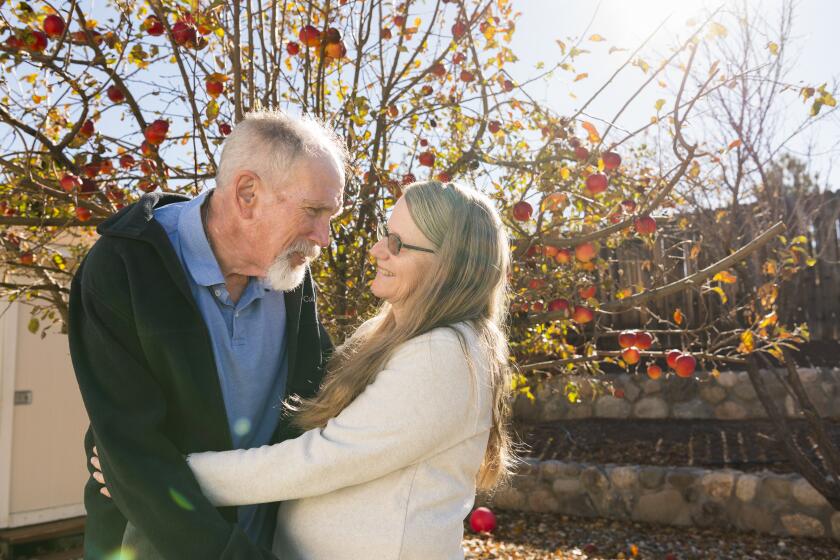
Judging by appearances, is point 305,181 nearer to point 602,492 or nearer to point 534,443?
point 602,492

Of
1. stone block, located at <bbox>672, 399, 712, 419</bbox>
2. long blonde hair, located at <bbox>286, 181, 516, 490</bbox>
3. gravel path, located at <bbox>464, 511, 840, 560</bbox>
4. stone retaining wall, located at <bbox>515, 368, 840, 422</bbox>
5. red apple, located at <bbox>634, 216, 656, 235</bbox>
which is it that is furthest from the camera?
stone block, located at <bbox>672, 399, 712, 419</bbox>

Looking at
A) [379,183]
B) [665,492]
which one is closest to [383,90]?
[379,183]

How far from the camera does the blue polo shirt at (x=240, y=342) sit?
1.78 m

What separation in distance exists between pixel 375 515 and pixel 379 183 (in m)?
1.86

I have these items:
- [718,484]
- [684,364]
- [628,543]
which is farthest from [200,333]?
[718,484]

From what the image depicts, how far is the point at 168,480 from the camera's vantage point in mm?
1493

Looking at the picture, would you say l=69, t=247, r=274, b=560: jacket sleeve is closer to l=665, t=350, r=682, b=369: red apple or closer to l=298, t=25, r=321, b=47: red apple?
l=298, t=25, r=321, b=47: red apple

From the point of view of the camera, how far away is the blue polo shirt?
5.85 feet

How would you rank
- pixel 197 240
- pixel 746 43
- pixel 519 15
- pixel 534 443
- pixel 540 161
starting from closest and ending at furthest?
pixel 197 240 → pixel 540 161 → pixel 519 15 → pixel 746 43 → pixel 534 443

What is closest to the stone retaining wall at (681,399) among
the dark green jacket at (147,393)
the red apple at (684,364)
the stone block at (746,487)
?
the stone block at (746,487)

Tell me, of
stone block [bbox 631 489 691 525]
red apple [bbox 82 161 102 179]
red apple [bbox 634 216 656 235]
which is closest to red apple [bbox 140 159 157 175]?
red apple [bbox 82 161 102 179]

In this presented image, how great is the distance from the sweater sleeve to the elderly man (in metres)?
0.08

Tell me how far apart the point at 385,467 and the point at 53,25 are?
8.02 ft

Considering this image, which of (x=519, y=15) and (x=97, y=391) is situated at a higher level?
(x=519, y=15)
